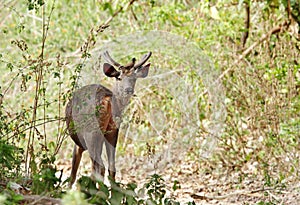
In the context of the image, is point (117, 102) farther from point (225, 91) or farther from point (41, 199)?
point (225, 91)

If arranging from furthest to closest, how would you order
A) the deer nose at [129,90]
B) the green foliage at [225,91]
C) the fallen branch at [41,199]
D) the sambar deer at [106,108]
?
the green foliage at [225,91] < the deer nose at [129,90] < the sambar deer at [106,108] < the fallen branch at [41,199]

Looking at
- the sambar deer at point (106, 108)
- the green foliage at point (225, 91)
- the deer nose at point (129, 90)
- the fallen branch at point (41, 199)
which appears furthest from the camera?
the green foliage at point (225, 91)

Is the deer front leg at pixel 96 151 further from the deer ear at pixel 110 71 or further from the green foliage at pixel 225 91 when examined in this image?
the green foliage at pixel 225 91

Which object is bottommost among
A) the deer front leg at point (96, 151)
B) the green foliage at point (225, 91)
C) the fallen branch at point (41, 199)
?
the fallen branch at point (41, 199)

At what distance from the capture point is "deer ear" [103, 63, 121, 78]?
18.4ft

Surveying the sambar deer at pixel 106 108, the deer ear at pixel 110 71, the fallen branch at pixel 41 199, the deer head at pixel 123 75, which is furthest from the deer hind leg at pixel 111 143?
the fallen branch at pixel 41 199

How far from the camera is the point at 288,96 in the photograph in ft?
25.7

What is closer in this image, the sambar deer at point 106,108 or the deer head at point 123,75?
the sambar deer at point 106,108

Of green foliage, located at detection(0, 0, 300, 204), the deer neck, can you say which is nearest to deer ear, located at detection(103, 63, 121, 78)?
the deer neck

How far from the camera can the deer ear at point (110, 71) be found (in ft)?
18.4

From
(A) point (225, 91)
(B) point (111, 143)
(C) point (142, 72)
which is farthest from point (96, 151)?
(A) point (225, 91)

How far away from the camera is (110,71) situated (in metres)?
5.63

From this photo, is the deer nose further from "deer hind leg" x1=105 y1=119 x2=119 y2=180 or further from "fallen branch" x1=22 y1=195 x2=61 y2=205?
"fallen branch" x1=22 y1=195 x2=61 y2=205

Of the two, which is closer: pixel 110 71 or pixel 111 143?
pixel 110 71
